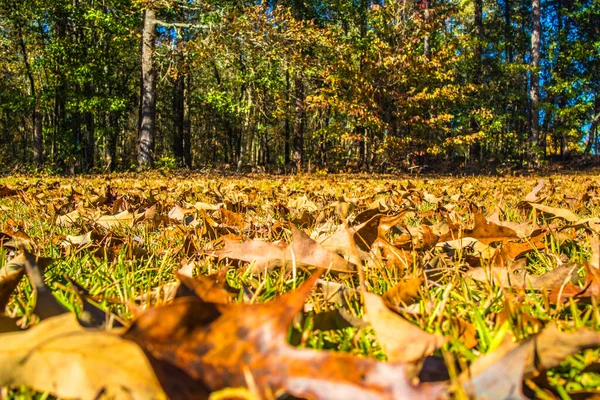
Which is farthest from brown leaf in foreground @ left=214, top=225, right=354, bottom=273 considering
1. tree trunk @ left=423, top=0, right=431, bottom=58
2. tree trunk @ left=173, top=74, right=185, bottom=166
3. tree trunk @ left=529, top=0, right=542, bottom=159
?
tree trunk @ left=173, top=74, right=185, bottom=166

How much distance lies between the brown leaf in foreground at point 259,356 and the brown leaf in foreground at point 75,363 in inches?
1.2

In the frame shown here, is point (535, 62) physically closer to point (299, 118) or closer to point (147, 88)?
point (299, 118)

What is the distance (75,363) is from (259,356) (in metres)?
0.18

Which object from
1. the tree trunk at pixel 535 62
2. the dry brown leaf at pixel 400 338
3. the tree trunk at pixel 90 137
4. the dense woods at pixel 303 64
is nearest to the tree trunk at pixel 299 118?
the dense woods at pixel 303 64

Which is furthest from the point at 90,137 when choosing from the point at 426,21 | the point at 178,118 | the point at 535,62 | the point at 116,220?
the point at 116,220

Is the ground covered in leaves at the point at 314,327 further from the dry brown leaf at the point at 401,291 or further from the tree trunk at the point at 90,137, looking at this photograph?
the tree trunk at the point at 90,137

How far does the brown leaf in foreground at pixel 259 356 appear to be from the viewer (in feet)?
1.22

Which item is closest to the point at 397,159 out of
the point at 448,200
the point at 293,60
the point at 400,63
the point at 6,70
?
the point at 400,63

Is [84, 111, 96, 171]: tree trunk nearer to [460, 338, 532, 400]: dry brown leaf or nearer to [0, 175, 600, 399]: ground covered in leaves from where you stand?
[0, 175, 600, 399]: ground covered in leaves

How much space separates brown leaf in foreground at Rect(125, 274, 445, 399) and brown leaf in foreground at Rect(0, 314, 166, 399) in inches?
1.2

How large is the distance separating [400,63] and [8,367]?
15.5 metres

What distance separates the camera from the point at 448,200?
10.3 feet

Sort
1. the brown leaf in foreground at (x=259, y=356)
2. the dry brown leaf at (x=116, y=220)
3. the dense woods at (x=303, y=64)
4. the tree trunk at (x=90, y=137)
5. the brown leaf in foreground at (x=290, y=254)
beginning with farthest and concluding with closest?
1. the tree trunk at (x=90, y=137)
2. the dense woods at (x=303, y=64)
3. the dry brown leaf at (x=116, y=220)
4. the brown leaf in foreground at (x=290, y=254)
5. the brown leaf in foreground at (x=259, y=356)

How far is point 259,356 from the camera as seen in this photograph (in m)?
0.40
